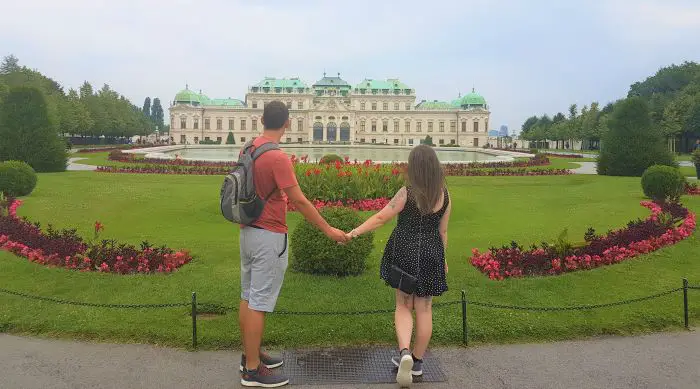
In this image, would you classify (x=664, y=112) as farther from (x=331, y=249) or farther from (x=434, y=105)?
(x=331, y=249)

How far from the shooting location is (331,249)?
279 inches

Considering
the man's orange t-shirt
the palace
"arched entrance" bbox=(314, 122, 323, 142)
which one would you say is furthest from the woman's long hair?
the palace

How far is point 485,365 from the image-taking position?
16.0 feet

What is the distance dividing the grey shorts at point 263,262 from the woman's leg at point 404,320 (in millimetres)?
1005

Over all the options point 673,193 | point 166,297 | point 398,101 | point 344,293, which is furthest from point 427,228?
point 398,101

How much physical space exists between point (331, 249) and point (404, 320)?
270 cm

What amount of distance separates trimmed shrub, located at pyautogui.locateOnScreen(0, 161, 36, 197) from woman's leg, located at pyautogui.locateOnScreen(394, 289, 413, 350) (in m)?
13.5

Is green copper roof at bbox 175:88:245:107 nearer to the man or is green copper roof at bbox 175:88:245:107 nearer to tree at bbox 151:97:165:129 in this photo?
tree at bbox 151:97:165:129

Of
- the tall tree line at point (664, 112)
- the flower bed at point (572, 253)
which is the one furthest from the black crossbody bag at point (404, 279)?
the tall tree line at point (664, 112)

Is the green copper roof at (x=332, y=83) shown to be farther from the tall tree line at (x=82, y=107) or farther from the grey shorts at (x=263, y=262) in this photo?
the grey shorts at (x=263, y=262)

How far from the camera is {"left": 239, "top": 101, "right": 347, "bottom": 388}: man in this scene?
4191mm

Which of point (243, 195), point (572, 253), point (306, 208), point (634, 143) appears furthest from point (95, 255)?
point (634, 143)

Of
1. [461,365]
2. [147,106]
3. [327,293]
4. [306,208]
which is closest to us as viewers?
[306,208]

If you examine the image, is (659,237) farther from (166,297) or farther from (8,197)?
(8,197)
